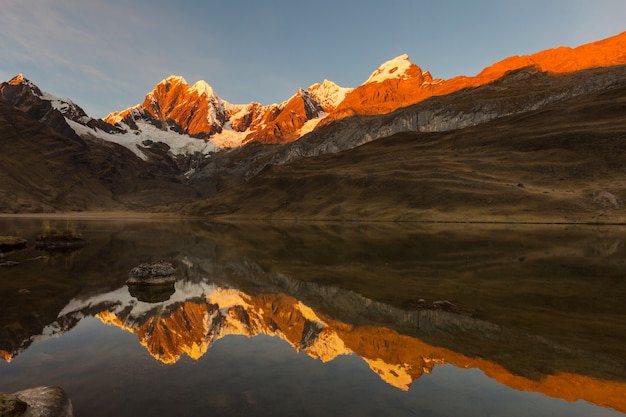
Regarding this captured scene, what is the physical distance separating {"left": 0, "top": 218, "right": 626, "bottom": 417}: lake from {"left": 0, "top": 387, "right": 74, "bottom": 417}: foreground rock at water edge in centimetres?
48

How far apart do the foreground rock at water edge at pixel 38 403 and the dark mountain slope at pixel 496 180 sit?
344 ft

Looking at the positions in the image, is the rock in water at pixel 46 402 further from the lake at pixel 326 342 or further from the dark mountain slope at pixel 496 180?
the dark mountain slope at pixel 496 180

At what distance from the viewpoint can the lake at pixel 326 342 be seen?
1055 cm

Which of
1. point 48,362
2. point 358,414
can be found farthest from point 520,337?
point 48,362

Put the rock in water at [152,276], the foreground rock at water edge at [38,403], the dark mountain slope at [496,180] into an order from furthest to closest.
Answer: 1. the dark mountain slope at [496,180]
2. the rock in water at [152,276]
3. the foreground rock at water edge at [38,403]

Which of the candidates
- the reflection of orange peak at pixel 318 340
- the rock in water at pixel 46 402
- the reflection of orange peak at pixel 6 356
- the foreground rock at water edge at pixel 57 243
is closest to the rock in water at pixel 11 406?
the rock in water at pixel 46 402

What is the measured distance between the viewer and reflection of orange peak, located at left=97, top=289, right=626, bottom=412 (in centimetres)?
1142

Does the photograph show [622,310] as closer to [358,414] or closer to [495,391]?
[495,391]

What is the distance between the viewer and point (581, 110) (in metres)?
180

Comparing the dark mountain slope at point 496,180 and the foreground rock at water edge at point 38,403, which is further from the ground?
the foreground rock at water edge at point 38,403

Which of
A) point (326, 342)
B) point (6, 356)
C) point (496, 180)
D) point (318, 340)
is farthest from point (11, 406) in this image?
point (496, 180)

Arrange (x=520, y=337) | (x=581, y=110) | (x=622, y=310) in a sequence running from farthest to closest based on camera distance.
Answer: (x=581, y=110) → (x=622, y=310) → (x=520, y=337)

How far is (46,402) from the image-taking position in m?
9.25

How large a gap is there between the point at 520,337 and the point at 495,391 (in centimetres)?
513
